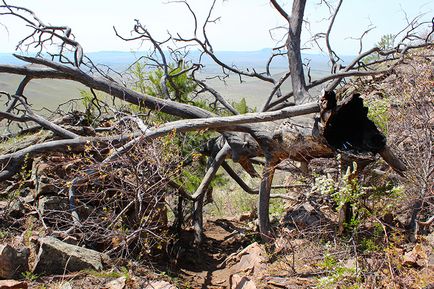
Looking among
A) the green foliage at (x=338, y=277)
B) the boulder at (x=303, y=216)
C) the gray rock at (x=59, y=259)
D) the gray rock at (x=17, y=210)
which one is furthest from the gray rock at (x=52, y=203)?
the green foliage at (x=338, y=277)

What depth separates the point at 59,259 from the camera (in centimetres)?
451

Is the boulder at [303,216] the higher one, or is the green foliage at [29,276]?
the green foliage at [29,276]

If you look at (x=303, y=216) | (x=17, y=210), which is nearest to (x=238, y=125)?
(x=303, y=216)

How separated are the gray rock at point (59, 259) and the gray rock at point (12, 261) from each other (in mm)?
121

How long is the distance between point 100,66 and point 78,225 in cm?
399

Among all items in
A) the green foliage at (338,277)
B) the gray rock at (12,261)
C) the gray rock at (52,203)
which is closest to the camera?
the green foliage at (338,277)

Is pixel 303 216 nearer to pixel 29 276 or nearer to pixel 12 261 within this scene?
pixel 29 276

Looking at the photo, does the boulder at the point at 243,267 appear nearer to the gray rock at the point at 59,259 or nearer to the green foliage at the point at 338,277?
the green foliage at the point at 338,277

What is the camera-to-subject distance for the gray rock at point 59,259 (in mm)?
4449

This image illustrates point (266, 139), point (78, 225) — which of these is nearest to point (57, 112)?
point (78, 225)

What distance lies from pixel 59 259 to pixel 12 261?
450 millimetres

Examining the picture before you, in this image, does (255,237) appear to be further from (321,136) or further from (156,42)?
(156,42)

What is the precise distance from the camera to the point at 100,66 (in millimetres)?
8188

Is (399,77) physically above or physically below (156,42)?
below
